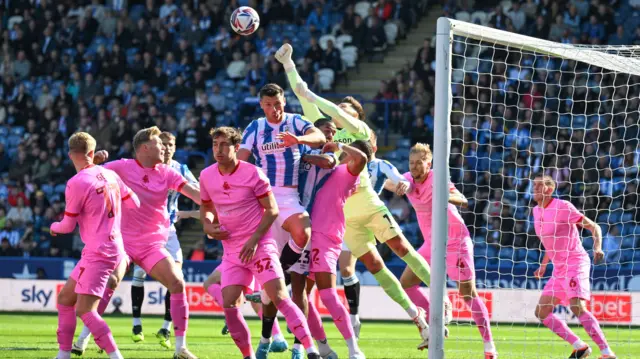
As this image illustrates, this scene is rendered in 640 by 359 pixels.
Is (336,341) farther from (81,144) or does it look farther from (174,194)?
(81,144)

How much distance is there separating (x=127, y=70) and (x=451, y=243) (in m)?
16.9

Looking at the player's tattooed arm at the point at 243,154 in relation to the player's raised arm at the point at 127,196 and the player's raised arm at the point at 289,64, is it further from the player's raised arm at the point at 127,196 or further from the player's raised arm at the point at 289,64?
the player's raised arm at the point at 127,196

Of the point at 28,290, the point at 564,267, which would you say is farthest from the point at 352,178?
the point at 28,290

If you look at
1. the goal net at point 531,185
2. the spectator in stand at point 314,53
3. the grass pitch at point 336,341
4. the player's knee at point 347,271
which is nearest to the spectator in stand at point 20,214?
the grass pitch at point 336,341

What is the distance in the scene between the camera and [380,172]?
37.7 ft

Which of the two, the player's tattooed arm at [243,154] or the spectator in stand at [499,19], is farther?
the spectator in stand at [499,19]

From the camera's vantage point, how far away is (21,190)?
928 inches

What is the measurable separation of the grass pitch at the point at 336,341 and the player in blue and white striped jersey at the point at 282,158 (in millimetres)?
1673

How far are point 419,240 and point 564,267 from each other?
9.43 m

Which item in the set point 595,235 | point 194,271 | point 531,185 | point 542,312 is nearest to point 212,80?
point 194,271

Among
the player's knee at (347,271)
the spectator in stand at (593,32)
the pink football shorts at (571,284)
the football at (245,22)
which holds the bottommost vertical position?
the pink football shorts at (571,284)

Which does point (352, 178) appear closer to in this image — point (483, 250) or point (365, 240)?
point (365, 240)

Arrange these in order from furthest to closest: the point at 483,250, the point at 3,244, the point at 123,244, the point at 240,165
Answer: the point at 3,244
the point at 483,250
the point at 123,244
the point at 240,165

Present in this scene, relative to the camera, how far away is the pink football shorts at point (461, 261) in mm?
10914
